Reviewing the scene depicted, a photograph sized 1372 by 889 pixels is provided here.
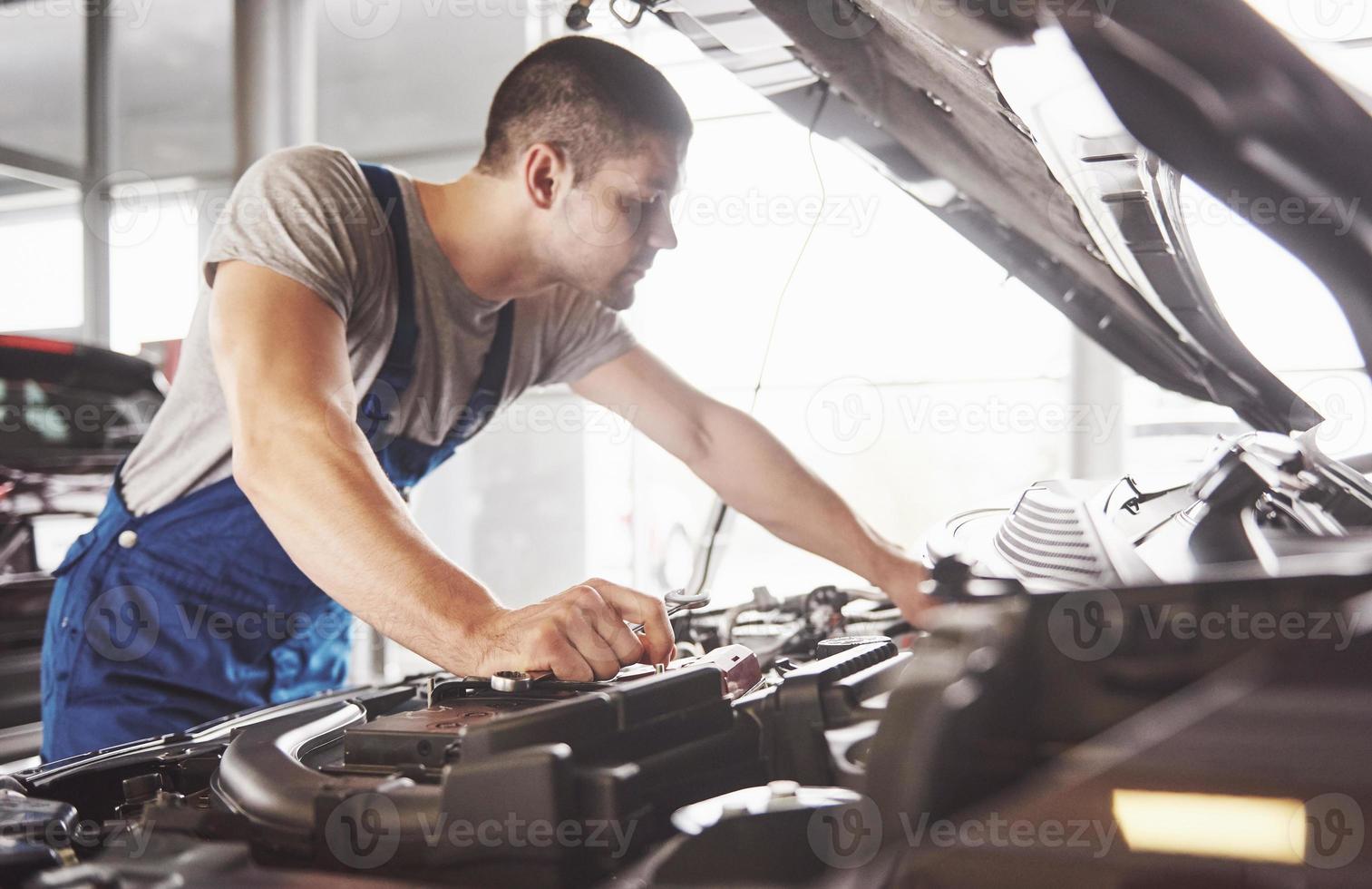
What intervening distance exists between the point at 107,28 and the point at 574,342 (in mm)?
5321

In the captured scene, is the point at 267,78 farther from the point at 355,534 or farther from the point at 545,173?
the point at 355,534

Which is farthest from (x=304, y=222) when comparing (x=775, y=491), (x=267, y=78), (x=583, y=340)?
(x=267, y=78)

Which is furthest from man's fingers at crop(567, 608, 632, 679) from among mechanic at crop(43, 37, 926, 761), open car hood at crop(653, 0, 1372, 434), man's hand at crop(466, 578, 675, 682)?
open car hood at crop(653, 0, 1372, 434)

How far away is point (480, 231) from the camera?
1448mm

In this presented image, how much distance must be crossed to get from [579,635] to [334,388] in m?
0.45

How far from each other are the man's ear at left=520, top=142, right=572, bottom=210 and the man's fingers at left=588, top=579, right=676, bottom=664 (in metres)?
0.72

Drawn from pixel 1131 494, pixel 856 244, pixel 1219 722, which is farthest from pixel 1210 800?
pixel 856 244

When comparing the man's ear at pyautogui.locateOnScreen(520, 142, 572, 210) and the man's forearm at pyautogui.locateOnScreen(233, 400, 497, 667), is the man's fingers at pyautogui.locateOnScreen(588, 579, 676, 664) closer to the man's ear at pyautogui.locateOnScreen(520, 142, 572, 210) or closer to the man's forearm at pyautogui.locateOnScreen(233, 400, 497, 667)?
the man's forearm at pyautogui.locateOnScreen(233, 400, 497, 667)

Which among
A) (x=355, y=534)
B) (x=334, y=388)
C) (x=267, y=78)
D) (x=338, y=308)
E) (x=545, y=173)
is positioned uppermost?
(x=267, y=78)

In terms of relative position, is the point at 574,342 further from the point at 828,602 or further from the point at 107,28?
the point at 107,28

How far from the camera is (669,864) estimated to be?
582mm

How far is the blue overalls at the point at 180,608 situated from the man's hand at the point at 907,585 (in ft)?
2.32

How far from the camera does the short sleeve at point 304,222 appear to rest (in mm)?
1144

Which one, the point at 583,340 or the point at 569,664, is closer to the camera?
the point at 569,664
